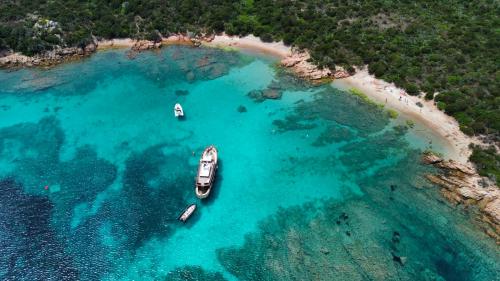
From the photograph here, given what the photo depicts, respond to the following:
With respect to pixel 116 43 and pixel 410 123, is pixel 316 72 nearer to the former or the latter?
pixel 410 123

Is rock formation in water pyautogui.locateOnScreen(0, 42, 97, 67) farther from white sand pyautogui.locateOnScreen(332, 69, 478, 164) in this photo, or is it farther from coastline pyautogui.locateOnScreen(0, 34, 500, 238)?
white sand pyautogui.locateOnScreen(332, 69, 478, 164)

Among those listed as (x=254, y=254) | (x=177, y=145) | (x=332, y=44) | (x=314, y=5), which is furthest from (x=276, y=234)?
(x=314, y=5)

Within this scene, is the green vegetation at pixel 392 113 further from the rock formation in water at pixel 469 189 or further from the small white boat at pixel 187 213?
the small white boat at pixel 187 213

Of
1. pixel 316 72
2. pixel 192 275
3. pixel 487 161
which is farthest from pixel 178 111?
pixel 487 161

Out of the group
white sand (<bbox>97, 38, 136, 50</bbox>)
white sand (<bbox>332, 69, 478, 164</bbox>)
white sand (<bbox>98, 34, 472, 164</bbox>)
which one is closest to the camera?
white sand (<bbox>332, 69, 478, 164</bbox>)

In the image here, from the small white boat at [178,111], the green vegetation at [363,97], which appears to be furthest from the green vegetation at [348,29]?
the small white boat at [178,111]

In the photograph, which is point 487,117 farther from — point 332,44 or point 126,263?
point 126,263

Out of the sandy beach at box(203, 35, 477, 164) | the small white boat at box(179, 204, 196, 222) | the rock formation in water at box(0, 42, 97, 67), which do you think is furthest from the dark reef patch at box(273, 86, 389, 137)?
the rock formation in water at box(0, 42, 97, 67)
